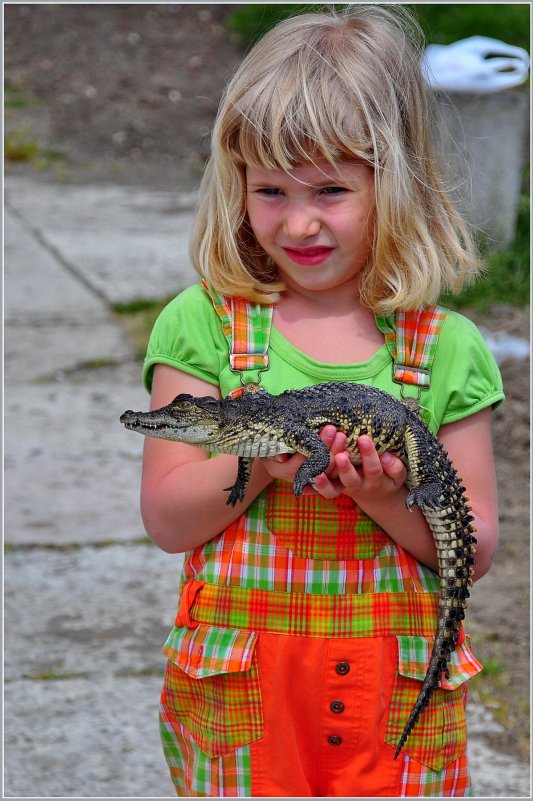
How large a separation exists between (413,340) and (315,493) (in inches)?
15.4

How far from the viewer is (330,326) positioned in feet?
7.89

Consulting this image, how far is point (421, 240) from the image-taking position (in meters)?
2.41

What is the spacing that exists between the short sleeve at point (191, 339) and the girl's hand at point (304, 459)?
0.30 metres

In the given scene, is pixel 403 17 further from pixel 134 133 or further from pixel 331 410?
pixel 134 133

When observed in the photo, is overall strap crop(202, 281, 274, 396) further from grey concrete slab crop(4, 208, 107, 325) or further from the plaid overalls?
grey concrete slab crop(4, 208, 107, 325)

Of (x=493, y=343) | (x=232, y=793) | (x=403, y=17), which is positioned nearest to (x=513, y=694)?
(x=232, y=793)

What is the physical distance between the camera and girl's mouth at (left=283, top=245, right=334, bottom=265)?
2.28 meters

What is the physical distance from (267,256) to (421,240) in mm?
319

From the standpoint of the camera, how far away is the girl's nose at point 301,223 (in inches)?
87.2

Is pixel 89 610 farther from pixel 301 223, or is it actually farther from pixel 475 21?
pixel 475 21

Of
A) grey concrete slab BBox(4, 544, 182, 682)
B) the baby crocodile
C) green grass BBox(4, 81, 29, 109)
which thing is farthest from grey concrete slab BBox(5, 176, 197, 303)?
the baby crocodile

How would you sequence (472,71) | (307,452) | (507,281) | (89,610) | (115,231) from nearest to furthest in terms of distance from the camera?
(307,452), (89,610), (507,281), (472,71), (115,231)

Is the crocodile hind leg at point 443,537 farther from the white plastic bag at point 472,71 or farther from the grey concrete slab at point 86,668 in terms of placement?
the white plastic bag at point 472,71

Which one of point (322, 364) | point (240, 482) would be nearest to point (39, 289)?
point (322, 364)
